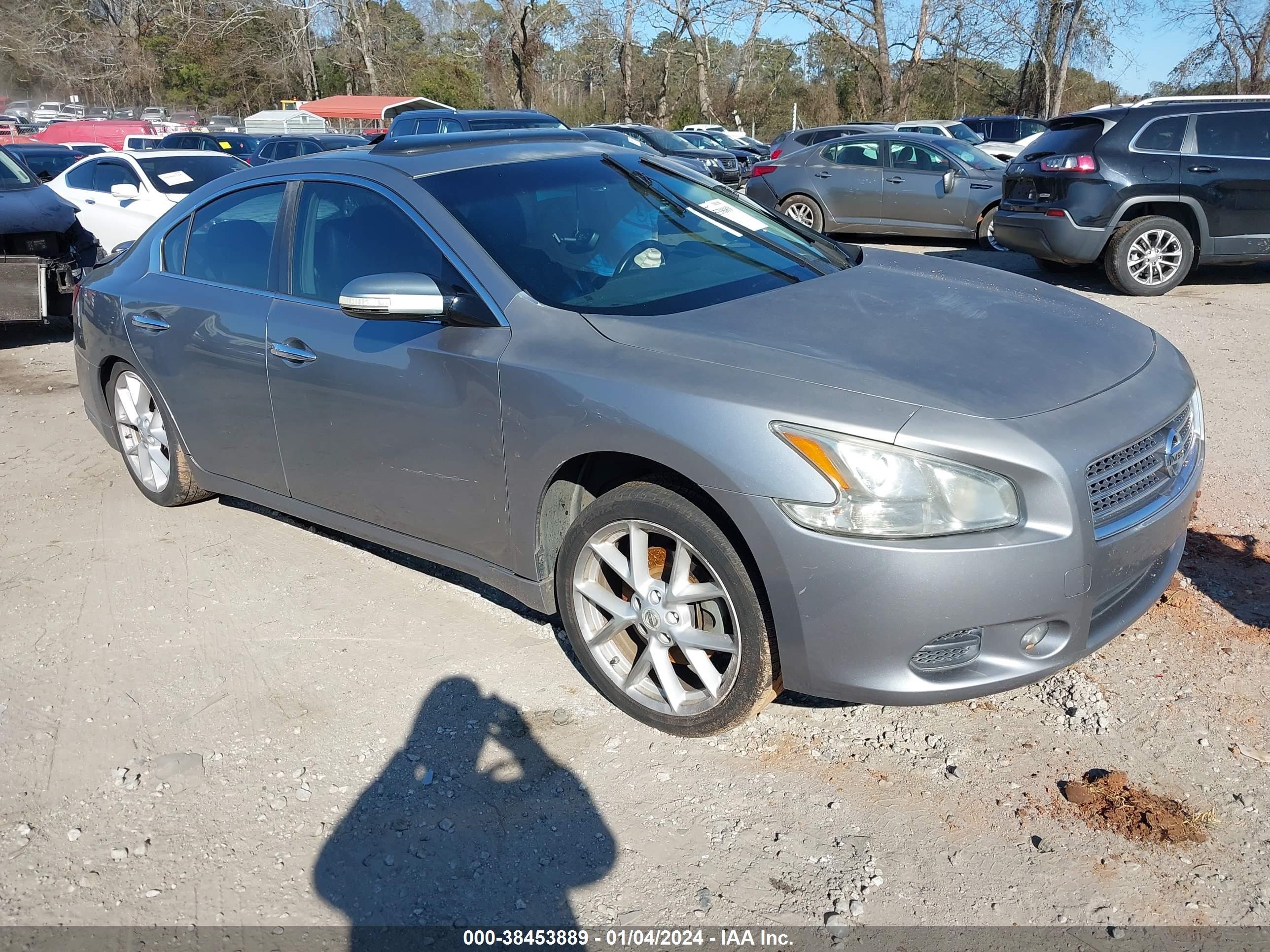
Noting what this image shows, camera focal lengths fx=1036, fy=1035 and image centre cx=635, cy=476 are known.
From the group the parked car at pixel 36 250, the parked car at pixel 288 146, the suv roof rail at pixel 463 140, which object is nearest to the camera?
the suv roof rail at pixel 463 140

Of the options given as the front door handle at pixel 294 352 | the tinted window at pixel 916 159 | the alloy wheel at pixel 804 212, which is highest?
the tinted window at pixel 916 159

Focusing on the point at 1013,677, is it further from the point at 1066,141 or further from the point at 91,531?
the point at 1066,141

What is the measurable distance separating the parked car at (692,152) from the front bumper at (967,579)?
712 inches

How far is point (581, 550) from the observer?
3229 millimetres

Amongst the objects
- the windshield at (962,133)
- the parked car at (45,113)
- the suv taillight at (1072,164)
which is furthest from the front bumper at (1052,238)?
the parked car at (45,113)

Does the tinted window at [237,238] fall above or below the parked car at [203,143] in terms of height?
below

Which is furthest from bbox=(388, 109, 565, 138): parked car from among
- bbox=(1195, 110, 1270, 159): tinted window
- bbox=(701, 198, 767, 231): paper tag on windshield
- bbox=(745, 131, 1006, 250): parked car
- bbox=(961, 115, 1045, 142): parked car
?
bbox=(961, 115, 1045, 142): parked car

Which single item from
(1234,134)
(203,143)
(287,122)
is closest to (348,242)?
(1234,134)

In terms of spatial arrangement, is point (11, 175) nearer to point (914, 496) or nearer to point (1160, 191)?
point (914, 496)

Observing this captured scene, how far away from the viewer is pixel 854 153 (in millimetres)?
14195

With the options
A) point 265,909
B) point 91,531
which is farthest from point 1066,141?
point 265,909

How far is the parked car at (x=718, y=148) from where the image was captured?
2255 centimetres

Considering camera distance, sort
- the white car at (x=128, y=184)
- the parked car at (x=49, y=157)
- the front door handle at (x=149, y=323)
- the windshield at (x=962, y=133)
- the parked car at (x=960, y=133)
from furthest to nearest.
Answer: the windshield at (x=962, y=133)
the parked car at (x=960, y=133)
the parked car at (x=49, y=157)
the white car at (x=128, y=184)
the front door handle at (x=149, y=323)

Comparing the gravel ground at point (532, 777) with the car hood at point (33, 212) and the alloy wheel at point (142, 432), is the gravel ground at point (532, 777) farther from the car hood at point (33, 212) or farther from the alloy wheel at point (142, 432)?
the car hood at point (33, 212)
